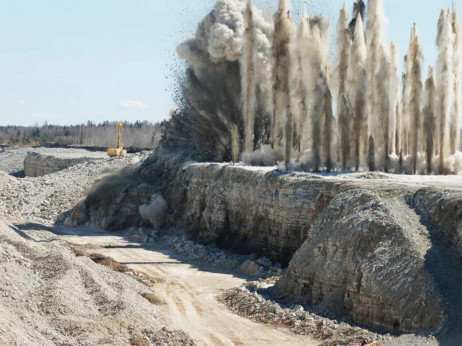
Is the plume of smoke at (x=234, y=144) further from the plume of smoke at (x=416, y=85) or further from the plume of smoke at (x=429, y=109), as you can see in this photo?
the plume of smoke at (x=429, y=109)

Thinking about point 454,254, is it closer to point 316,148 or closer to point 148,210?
point 316,148

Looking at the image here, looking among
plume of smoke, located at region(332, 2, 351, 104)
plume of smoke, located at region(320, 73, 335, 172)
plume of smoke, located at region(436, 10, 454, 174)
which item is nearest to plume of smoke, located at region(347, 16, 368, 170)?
plume of smoke, located at region(332, 2, 351, 104)

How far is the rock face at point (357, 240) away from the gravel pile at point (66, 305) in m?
4.53

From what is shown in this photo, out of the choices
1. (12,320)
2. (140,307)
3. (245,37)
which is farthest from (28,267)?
(245,37)

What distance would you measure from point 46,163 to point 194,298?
57452 millimetres

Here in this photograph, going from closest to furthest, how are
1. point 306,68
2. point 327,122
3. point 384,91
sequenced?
point 327,122
point 384,91
point 306,68

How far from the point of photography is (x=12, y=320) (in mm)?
15977

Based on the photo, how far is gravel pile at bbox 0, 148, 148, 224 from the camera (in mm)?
47719

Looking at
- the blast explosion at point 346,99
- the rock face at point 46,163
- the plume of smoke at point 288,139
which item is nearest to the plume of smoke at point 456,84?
the blast explosion at point 346,99

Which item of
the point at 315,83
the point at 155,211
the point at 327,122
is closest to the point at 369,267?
the point at 327,122

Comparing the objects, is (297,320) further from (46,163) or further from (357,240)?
(46,163)

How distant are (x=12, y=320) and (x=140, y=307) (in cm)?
539

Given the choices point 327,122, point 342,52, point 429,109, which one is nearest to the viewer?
point 429,109

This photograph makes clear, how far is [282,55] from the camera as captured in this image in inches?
1567
